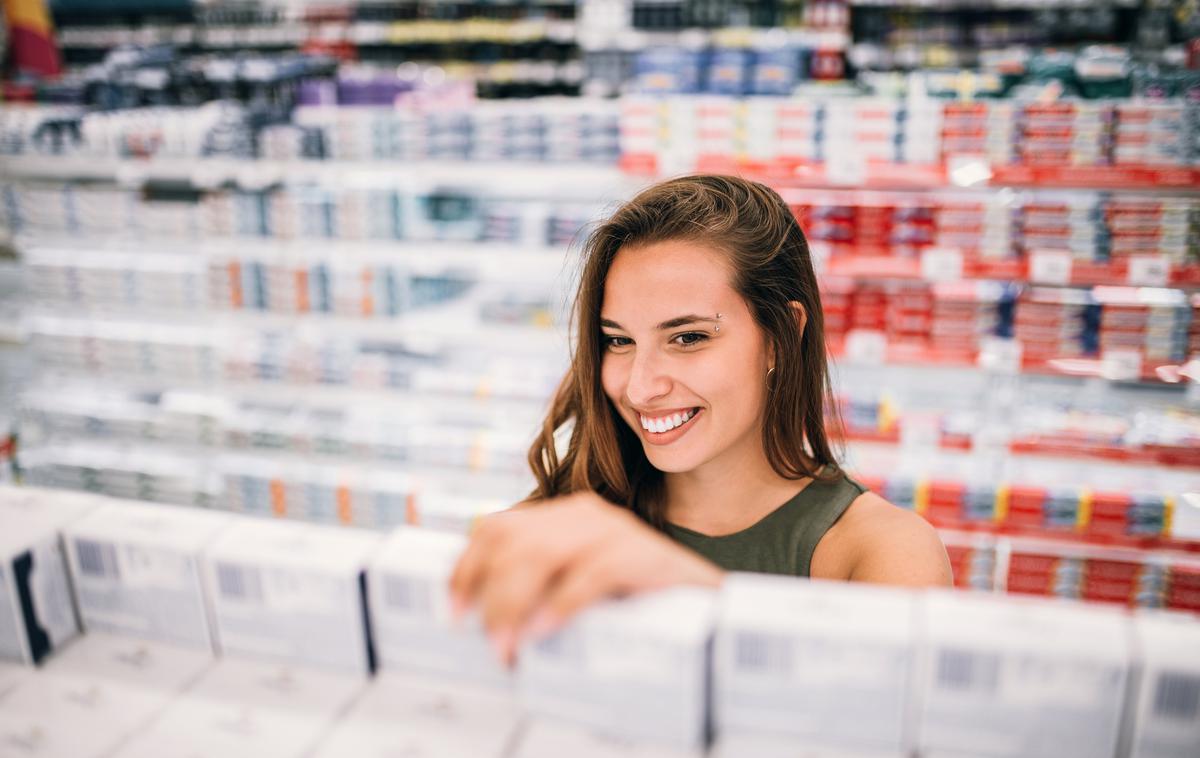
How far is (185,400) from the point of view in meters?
4.07

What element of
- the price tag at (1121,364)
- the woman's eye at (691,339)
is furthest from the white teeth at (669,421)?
the price tag at (1121,364)

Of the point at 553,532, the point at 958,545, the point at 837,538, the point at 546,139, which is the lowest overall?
the point at 958,545

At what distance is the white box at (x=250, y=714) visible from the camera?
2.58 ft

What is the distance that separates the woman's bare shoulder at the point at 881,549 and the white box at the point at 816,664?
0.48 meters

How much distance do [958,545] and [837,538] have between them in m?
2.08

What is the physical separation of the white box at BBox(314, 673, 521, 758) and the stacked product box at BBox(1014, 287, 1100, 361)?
278 centimetres

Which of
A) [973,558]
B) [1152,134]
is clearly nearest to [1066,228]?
[1152,134]

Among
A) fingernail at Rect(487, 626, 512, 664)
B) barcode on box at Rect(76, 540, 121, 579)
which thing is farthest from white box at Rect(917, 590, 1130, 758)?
barcode on box at Rect(76, 540, 121, 579)

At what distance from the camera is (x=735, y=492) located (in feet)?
4.69

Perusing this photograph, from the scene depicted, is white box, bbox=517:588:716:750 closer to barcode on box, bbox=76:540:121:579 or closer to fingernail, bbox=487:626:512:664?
fingernail, bbox=487:626:512:664

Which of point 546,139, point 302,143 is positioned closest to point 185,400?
point 302,143

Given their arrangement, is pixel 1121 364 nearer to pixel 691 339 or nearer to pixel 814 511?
pixel 814 511

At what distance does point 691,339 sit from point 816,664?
0.66 meters

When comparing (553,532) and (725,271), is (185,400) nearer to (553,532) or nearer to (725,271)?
(725,271)
